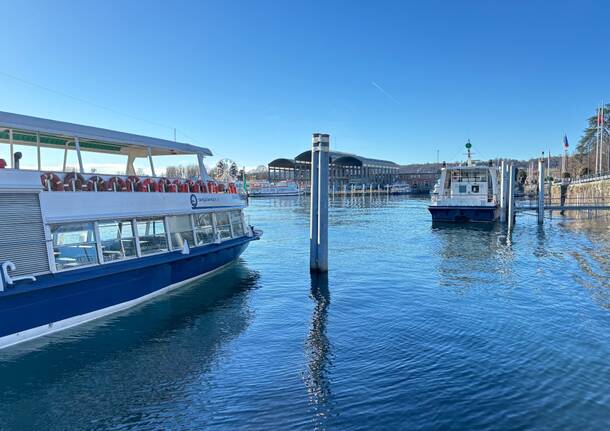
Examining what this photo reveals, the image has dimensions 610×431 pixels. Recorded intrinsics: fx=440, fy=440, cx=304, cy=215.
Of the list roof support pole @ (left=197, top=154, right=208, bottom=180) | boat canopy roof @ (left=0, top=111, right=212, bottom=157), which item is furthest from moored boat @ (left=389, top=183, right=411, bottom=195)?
boat canopy roof @ (left=0, top=111, right=212, bottom=157)

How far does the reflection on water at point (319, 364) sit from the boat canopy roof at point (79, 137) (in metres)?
8.35

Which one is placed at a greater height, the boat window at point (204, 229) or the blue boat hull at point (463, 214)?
the boat window at point (204, 229)

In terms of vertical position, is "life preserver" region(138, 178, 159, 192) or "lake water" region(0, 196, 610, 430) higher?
"life preserver" region(138, 178, 159, 192)

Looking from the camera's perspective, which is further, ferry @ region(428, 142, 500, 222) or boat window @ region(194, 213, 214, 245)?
ferry @ region(428, 142, 500, 222)

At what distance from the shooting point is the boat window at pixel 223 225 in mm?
19786

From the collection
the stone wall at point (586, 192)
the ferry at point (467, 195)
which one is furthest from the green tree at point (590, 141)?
the ferry at point (467, 195)

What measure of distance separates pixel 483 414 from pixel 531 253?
19890 mm

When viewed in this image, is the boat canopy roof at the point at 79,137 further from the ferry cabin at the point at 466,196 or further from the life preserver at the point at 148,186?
the ferry cabin at the point at 466,196

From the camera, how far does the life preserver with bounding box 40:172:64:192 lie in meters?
11.8

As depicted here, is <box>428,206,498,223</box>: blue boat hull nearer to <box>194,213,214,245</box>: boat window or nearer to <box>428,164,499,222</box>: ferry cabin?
<box>428,164,499,222</box>: ferry cabin

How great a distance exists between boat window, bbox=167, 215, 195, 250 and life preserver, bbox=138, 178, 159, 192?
1.26 meters

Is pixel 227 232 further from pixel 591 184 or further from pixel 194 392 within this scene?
pixel 591 184

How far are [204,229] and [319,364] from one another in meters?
10.2

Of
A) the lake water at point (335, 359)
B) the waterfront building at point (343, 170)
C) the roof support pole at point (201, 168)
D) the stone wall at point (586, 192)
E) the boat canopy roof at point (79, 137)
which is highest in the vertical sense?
the waterfront building at point (343, 170)
